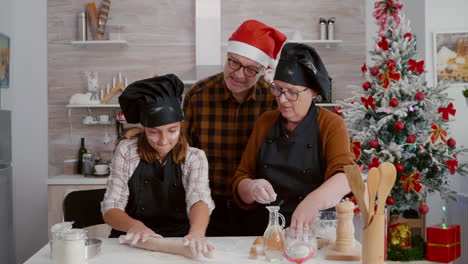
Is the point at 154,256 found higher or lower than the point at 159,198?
lower

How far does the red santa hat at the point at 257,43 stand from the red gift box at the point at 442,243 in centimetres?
220

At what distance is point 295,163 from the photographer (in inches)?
81.3

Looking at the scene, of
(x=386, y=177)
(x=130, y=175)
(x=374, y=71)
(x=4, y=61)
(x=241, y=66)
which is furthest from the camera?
(x=4, y=61)

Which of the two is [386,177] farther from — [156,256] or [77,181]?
[77,181]

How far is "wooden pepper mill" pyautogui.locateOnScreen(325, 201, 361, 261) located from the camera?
5.22 feet

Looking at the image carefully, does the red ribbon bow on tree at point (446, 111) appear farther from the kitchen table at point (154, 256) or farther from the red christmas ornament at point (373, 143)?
the kitchen table at point (154, 256)

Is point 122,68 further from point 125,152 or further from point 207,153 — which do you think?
point 125,152

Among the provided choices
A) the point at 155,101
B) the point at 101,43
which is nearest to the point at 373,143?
the point at 155,101

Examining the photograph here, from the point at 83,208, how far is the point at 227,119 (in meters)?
0.72

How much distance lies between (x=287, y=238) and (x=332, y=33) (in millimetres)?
3559

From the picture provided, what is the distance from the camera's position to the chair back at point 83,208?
223 centimetres

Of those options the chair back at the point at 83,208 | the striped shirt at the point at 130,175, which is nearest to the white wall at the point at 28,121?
the chair back at the point at 83,208

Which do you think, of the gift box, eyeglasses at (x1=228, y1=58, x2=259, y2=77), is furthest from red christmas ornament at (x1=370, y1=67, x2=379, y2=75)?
eyeglasses at (x1=228, y1=58, x2=259, y2=77)

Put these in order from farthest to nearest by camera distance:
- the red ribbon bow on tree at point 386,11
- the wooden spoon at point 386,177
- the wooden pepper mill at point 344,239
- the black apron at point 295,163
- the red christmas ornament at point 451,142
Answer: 1. the red ribbon bow on tree at point 386,11
2. the red christmas ornament at point 451,142
3. the black apron at point 295,163
4. the wooden pepper mill at point 344,239
5. the wooden spoon at point 386,177
